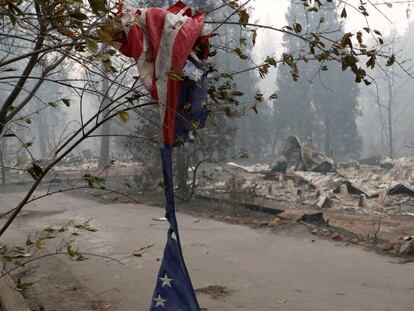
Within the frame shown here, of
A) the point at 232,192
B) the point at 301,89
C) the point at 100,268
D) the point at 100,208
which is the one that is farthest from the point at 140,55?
the point at 301,89

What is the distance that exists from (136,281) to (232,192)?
6.63m

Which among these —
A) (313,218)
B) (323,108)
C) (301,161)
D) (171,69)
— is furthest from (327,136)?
(171,69)

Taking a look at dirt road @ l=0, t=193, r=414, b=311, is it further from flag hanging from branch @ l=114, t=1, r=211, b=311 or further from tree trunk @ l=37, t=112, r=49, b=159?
tree trunk @ l=37, t=112, r=49, b=159

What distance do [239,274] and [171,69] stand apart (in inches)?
153

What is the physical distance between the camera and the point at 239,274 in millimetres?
6102

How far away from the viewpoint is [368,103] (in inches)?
2601

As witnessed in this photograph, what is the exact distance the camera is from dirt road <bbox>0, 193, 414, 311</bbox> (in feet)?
16.6

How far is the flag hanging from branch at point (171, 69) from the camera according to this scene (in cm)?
287

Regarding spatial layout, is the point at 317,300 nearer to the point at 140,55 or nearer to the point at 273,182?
the point at 140,55

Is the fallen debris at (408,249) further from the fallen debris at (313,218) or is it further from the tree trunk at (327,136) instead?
the tree trunk at (327,136)

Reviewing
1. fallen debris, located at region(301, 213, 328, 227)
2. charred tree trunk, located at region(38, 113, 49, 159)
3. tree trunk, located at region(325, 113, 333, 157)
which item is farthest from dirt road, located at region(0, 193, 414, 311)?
charred tree trunk, located at region(38, 113, 49, 159)

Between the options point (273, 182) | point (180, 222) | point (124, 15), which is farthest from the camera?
point (273, 182)

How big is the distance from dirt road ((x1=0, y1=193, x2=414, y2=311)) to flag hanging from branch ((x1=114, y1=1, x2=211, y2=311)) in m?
1.82

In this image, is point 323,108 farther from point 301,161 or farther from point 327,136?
point 301,161
